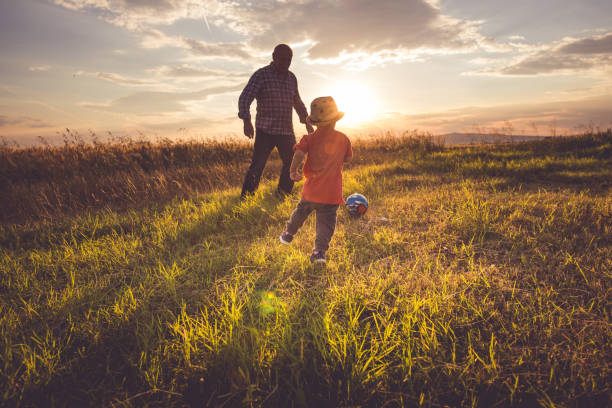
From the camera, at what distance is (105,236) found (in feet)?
12.9

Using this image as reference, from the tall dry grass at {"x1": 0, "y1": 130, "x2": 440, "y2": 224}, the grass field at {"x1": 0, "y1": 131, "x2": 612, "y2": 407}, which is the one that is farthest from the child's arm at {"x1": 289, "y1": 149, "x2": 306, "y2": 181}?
the tall dry grass at {"x1": 0, "y1": 130, "x2": 440, "y2": 224}

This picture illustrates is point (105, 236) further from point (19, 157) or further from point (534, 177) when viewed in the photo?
point (19, 157)

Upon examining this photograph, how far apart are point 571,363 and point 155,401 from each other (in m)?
2.27

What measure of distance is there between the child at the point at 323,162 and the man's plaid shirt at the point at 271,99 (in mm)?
2394

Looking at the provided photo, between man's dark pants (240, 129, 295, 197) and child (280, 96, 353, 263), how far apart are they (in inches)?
95.1

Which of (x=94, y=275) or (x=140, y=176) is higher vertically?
(x=140, y=176)

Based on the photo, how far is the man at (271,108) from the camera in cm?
479

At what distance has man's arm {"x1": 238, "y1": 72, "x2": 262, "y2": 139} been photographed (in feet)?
15.6

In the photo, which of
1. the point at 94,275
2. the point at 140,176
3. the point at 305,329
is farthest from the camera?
the point at 140,176

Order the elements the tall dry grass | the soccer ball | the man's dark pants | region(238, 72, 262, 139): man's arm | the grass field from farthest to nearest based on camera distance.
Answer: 1. the tall dry grass
2. the man's dark pants
3. region(238, 72, 262, 139): man's arm
4. the soccer ball
5. the grass field

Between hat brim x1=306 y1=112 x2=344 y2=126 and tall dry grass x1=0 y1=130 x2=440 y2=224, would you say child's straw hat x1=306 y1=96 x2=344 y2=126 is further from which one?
tall dry grass x1=0 y1=130 x2=440 y2=224

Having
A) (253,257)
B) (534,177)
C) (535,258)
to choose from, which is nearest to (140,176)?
(253,257)

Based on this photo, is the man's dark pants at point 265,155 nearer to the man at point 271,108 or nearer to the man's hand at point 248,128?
the man at point 271,108

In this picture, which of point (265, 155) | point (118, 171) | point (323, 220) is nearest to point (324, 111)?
point (323, 220)
